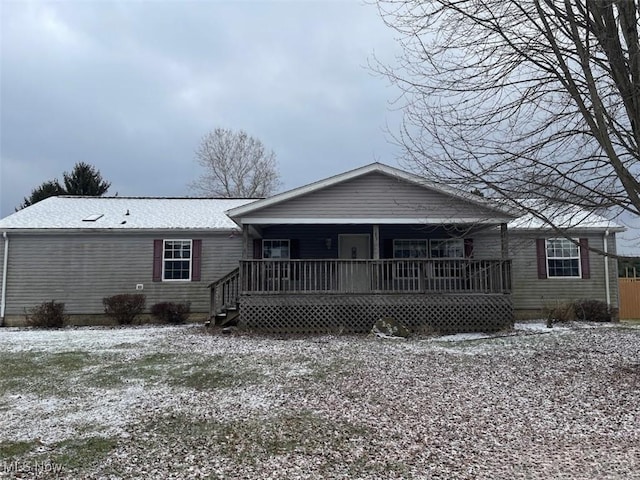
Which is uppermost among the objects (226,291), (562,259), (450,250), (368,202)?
(368,202)

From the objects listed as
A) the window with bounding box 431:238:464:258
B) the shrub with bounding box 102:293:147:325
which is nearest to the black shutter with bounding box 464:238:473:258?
the window with bounding box 431:238:464:258

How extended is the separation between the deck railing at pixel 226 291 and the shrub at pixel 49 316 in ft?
14.9

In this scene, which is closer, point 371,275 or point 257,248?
point 371,275

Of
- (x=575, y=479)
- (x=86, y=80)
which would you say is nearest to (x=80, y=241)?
(x=86, y=80)

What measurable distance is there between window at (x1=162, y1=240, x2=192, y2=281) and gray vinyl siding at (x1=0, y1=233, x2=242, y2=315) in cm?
23

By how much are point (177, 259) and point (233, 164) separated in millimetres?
20314

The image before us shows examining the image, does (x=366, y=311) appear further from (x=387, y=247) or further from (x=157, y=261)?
(x=157, y=261)

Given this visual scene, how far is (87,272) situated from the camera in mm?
14648

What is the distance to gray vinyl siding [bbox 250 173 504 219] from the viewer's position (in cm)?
1204

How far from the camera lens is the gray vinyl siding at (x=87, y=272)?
1453 cm

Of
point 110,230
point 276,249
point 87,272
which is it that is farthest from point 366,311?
point 87,272

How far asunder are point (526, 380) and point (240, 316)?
7040mm

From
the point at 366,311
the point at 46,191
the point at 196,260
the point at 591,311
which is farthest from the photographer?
the point at 46,191

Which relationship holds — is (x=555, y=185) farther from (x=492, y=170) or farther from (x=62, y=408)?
(x=62, y=408)
